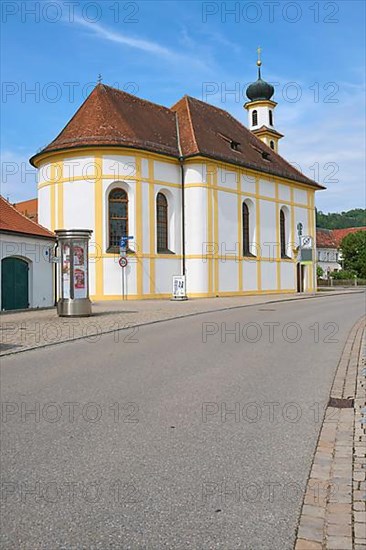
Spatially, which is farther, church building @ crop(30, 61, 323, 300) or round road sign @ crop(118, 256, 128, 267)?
church building @ crop(30, 61, 323, 300)

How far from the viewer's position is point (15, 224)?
25234mm

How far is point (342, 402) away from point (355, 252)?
3268 inches

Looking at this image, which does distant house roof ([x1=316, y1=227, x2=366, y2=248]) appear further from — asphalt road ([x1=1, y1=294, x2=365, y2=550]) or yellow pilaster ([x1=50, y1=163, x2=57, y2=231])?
asphalt road ([x1=1, y1=294, x2=365, y2=550])

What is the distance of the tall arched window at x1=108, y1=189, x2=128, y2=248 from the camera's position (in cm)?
3678

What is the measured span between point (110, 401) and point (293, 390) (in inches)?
98.4

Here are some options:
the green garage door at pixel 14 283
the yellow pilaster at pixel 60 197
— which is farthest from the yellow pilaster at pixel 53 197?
the green garage door at pixel 14 283

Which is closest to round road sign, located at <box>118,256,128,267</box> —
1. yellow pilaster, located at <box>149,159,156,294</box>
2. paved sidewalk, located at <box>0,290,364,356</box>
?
yellow pilaster, located at <box>149,159,156,294</box>

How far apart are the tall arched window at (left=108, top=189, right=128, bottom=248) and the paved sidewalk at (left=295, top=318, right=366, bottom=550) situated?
3018cm

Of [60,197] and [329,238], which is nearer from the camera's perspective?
[60,197]

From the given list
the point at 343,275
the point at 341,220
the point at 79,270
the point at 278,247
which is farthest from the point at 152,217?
the point at 341,220

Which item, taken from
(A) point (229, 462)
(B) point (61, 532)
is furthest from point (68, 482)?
(A) point (229, 462)

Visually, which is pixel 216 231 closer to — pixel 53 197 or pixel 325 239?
pixel 53 197

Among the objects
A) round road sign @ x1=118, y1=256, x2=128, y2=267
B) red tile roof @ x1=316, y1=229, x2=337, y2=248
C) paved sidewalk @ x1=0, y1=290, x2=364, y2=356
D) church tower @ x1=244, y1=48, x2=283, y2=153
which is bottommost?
paved sidewalk @ x1=0, y1=290, x2=364, y2=356

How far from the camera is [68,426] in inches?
246
